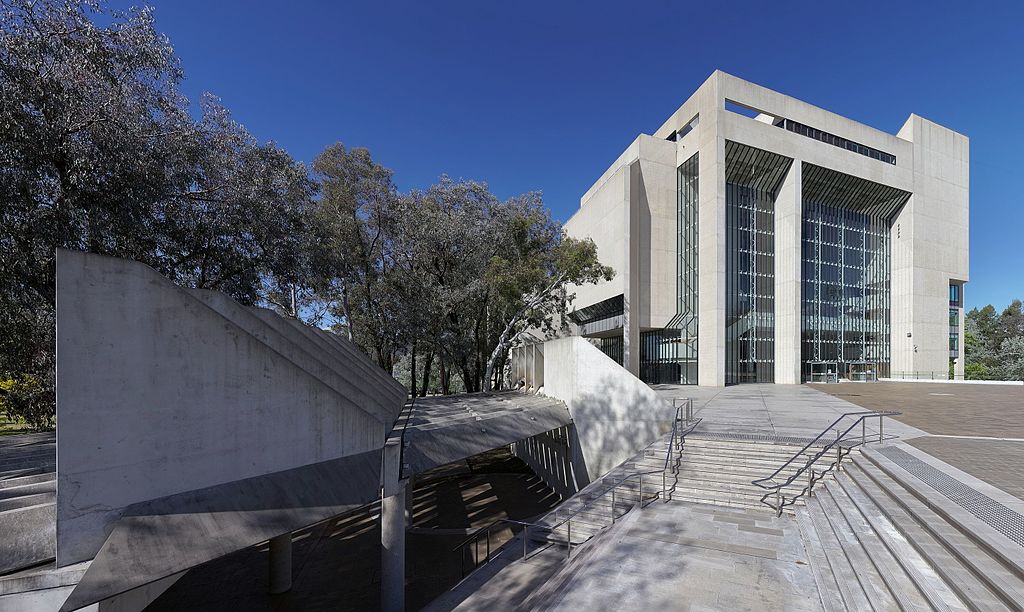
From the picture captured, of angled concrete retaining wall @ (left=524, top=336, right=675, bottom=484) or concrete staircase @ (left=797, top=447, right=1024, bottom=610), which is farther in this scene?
angled concrete retaining wall @ (left=524, top=336, right=675, bottom=484)

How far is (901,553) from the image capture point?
Result: 4.97 metres

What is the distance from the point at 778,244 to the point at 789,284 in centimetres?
328

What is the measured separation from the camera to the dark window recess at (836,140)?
3224cm

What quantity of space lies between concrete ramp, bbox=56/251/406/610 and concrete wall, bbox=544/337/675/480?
897cm

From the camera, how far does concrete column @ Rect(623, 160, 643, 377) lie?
2968cm

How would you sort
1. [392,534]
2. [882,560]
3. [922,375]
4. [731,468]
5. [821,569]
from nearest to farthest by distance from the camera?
1. [882,560]
2. [821,569]
3. [392,534]
4. [731,468]
5. [922,375]

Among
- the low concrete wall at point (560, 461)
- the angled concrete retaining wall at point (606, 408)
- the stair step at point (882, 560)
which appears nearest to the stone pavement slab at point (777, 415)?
the angled concrete retaining wall at point (606, 408)

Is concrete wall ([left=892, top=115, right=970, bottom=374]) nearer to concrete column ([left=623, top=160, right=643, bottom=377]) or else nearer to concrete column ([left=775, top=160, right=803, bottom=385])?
concrete column ([left=775, top=160, right=803, bottom=385])

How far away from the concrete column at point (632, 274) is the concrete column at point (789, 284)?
1019 cm

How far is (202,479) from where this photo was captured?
5777 mm

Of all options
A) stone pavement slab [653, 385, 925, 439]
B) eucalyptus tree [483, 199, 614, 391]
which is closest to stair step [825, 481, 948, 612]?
stone pavement slab [653, 385, 925, 439]

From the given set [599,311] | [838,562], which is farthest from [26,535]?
[599,311]

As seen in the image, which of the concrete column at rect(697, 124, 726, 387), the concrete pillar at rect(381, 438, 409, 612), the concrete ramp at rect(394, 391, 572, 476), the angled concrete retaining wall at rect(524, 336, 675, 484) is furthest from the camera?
the concrete column at rect(697, 124, 726, 387)

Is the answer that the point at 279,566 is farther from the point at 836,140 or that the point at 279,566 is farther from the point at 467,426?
the point at 836,140
